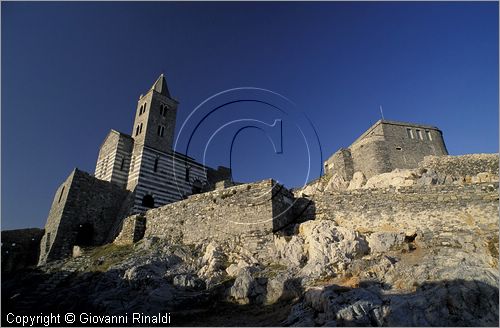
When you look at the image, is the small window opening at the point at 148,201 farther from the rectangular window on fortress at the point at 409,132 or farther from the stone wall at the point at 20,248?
the rectangular window on fortress at the point at 409,132

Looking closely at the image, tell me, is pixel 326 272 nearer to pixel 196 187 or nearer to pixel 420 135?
pixel 420 135

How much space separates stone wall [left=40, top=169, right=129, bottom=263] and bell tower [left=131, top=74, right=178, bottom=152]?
809 cm

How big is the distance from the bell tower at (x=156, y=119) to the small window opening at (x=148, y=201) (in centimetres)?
650

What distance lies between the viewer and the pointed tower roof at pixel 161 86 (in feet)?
125

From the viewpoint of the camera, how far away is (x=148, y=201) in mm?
27703

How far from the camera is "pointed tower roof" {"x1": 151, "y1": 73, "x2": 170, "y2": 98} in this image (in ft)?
125

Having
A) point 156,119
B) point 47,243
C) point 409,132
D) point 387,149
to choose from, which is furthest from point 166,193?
point 409,132

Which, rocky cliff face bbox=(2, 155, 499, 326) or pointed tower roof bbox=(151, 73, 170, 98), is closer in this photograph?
rocky cliff face bbox=(2, 155, 499, 326)

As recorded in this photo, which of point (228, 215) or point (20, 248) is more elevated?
point (228, 215)

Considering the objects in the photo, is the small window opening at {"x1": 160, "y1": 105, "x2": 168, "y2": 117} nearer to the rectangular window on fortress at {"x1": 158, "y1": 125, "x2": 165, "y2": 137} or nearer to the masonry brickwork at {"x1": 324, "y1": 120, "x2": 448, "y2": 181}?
the rectangular window on fortress at {"x1": 158, "y1": 125, "x2": 165, "y2": 137}

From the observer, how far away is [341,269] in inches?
480

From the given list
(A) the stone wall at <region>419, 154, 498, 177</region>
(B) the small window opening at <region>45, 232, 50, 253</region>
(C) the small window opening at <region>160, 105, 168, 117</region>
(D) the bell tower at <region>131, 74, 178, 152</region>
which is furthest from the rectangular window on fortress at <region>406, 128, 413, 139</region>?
(B) the small window opening at <region>45, 232, 50, 253</region>

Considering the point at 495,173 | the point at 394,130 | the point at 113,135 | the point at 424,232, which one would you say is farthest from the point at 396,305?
the point at 113,135

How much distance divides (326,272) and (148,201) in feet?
65.5
